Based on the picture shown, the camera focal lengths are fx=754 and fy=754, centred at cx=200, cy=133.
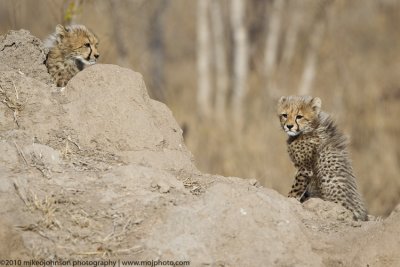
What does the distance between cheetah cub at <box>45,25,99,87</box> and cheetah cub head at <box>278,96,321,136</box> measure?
5.02 feet

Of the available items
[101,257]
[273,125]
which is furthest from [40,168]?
[273,125]

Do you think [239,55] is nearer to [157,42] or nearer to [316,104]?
[157,42]

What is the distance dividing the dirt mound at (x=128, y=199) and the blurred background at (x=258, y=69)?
2355 millimetres

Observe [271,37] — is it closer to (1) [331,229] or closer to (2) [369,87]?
(2) [369,87]

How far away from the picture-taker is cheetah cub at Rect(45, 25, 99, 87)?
5.16 metres

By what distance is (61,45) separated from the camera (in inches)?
208

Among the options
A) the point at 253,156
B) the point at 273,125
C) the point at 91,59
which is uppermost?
the point at 273,125

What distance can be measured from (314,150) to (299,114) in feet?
1.02

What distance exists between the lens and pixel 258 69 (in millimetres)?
13586

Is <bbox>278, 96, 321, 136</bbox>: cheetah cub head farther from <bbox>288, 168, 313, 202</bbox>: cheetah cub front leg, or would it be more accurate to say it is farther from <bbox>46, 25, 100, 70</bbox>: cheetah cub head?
A: <bbox>46, 25, 100, 70</bbox>: cheetah cub head

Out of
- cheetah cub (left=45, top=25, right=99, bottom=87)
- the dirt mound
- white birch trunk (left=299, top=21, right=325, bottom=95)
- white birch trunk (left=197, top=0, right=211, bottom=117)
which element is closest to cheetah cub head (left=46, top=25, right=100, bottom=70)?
cheetah cub (left=45, top=25, right=99, bottom=87)

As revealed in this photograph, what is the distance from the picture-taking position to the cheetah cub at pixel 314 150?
17.8ft

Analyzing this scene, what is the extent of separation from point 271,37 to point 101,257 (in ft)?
38.8

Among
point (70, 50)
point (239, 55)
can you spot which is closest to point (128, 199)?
point (70, 50)
